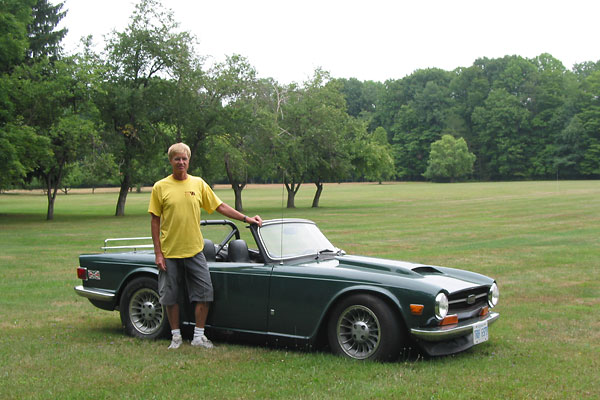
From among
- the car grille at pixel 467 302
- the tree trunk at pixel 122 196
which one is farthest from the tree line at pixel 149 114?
the car grille at pixel 467 302

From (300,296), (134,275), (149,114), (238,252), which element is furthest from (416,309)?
(149,114)

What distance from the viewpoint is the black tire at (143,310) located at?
21.8 feet

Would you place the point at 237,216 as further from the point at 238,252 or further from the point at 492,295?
the point at 492,295

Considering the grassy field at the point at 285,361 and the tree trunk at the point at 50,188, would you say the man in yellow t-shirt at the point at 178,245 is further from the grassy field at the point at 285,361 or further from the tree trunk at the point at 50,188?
the tree trunk at the point at 50,188

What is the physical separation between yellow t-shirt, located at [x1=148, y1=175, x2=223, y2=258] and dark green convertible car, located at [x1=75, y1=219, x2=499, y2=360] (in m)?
0.43

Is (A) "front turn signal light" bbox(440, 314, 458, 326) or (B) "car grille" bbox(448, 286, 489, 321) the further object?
(B) "car grille" bbox(448, 286, 489, 321)

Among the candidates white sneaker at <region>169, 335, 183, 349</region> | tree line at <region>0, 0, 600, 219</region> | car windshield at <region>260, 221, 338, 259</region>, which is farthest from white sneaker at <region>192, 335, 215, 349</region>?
tree line at <region>0, 0, 600, 219</region>

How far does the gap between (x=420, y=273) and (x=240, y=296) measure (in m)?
1.82

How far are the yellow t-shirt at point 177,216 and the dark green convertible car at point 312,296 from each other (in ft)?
1.39

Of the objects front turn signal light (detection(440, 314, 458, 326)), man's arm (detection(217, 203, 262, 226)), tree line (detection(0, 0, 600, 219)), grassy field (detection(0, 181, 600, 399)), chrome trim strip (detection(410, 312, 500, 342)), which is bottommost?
grassy field (detection(0, 181, 600, 399))

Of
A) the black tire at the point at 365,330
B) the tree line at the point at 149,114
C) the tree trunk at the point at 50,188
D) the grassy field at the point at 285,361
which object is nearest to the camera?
the grassy field at the point at 285,361

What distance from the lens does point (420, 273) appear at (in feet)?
20.1

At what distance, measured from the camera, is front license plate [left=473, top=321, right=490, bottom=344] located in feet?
18.3

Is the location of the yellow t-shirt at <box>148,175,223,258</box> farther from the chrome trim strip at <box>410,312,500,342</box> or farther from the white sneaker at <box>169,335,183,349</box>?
the chrome trim strip at <box>410,312,500,342</box>
